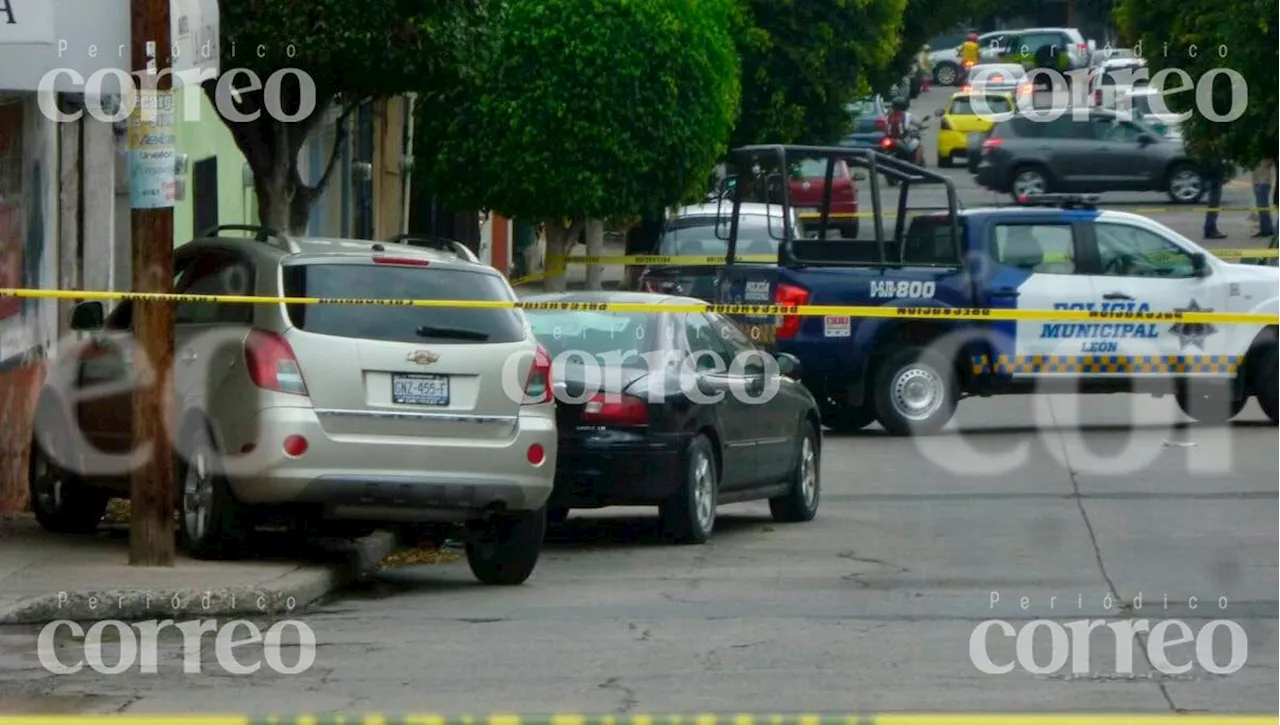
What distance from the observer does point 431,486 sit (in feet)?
39.5

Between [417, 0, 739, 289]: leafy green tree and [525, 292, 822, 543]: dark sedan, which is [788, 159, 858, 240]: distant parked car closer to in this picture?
[417, 0, 739, 289]: leafy green tree

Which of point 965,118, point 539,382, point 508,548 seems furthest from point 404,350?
point 965,118

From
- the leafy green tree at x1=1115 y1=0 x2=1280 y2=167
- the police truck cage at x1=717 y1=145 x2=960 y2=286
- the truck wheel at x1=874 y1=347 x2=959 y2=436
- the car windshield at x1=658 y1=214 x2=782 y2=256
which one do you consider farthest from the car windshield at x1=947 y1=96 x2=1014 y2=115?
the truck wheel at x1=874 y1=347 x2=959 y2=436

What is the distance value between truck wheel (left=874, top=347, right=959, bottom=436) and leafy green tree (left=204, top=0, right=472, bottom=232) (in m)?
5.78

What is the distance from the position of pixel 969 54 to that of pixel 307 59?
55.4 metres

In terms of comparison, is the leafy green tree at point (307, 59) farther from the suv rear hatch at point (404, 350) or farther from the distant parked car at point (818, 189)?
the distant parked car at point (818, 189)

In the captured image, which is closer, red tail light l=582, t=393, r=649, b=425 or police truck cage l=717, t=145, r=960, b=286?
red tail light l=582, t=393, r=649, b=425

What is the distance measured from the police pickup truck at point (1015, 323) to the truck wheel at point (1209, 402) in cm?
10

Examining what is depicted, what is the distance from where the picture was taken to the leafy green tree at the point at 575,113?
26.0m

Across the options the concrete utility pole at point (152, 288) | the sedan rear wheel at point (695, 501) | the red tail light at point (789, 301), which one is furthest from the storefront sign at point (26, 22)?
the red tail light at point (789, 301)

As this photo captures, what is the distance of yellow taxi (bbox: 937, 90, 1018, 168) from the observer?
5038 cm

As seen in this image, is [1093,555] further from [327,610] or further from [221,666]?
[221,666]

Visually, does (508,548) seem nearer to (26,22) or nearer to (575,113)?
(26,22)

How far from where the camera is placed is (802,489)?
16.0m
